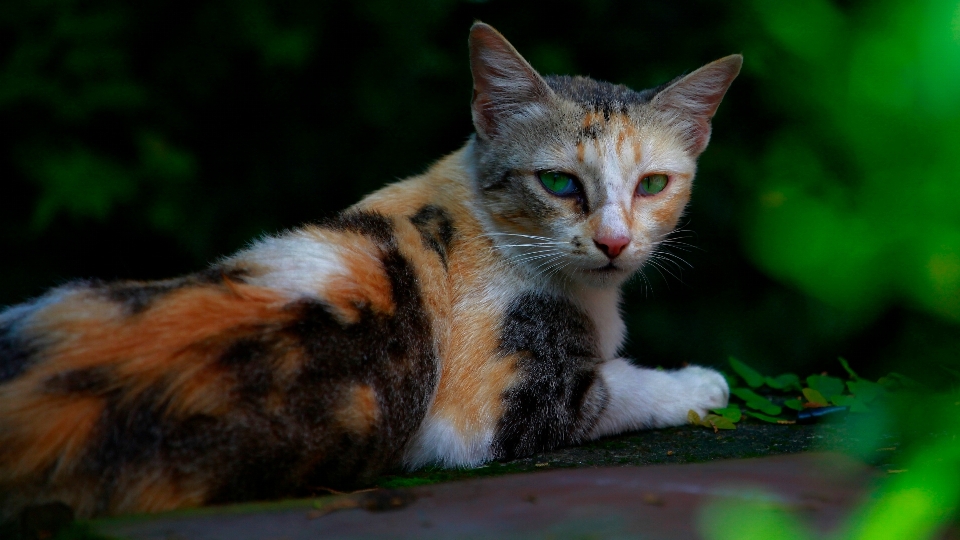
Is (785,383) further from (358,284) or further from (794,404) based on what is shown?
(358,284)

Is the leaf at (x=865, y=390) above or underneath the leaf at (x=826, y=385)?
above

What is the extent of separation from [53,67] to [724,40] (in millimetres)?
2920

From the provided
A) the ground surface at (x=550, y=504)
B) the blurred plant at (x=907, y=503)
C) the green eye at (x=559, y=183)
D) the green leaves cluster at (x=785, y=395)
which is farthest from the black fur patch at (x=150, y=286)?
the green leaves cluster at (x=785, y=395)

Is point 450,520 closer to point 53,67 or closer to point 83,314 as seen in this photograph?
point 83,314

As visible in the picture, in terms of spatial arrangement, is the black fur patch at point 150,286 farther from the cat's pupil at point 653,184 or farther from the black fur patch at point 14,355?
the cat's pupil at point 653,184

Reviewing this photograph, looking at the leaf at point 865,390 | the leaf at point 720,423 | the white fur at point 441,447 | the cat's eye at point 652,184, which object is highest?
the cat's eye at point 652,184

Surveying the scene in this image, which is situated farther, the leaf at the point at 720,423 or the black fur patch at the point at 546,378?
the leaf at the point at 720,423

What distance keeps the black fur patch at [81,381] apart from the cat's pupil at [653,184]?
1.77 m

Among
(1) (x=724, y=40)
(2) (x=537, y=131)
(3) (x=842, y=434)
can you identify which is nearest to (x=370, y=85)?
(2) (x=537, y=131)

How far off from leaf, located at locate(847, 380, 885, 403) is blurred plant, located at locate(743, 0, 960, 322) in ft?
1.44

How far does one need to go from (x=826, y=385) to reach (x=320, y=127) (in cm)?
252

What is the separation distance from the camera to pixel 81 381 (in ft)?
6.27

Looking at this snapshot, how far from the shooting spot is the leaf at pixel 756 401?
3.05m

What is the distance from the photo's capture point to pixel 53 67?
12.2 ft
